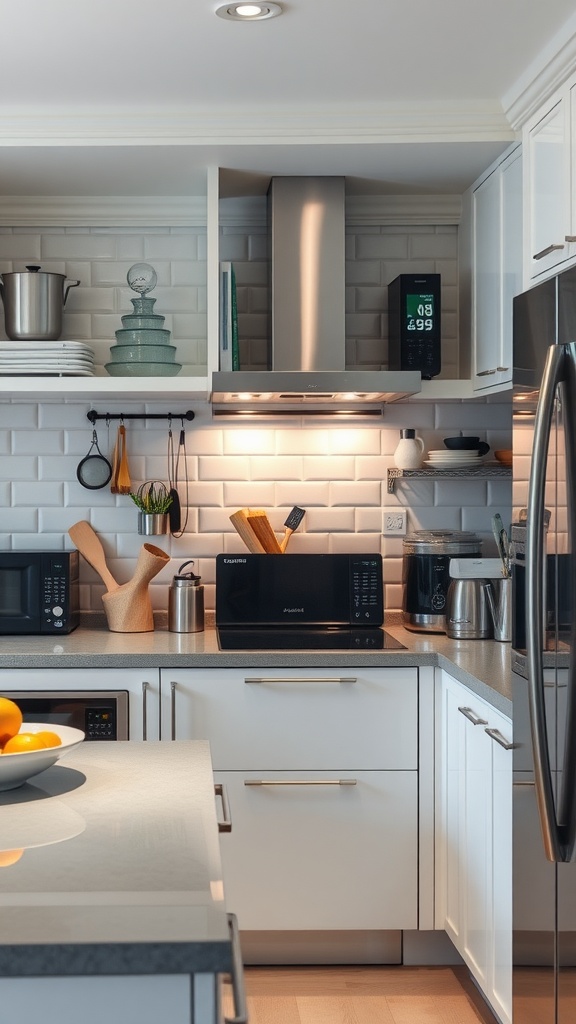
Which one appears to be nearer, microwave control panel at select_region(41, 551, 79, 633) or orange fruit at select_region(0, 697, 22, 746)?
orange fruit at select_region(0, 697, 22, 746)

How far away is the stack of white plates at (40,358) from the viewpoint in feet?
10.8

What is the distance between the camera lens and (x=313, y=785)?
3.03 m

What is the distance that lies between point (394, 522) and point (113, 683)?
1.22 metres

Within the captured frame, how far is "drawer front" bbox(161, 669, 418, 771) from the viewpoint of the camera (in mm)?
3037

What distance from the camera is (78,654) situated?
3020mm

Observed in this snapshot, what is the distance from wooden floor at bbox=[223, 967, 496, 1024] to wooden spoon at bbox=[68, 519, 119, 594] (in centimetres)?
138

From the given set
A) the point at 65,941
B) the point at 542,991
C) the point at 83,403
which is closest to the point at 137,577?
the point at 83,403

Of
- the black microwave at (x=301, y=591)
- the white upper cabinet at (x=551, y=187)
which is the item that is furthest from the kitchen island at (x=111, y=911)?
the black microwave at (x=301, y=591)

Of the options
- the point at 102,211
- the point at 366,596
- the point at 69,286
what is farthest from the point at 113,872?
the point at 102,211

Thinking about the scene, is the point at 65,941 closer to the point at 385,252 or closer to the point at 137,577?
the point at 137,577

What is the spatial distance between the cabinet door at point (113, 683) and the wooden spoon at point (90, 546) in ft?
1.89

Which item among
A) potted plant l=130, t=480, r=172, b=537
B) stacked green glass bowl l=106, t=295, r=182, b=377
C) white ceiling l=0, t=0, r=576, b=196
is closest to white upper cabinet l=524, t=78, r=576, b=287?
white ceiling l=0, t=0, r=576, b=196

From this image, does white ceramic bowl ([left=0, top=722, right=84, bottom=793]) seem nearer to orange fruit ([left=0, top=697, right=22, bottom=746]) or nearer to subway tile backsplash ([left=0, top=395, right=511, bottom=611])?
orange fruit ([left=0, top=697, right=22, bottom=746])

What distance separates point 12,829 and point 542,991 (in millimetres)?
1204
